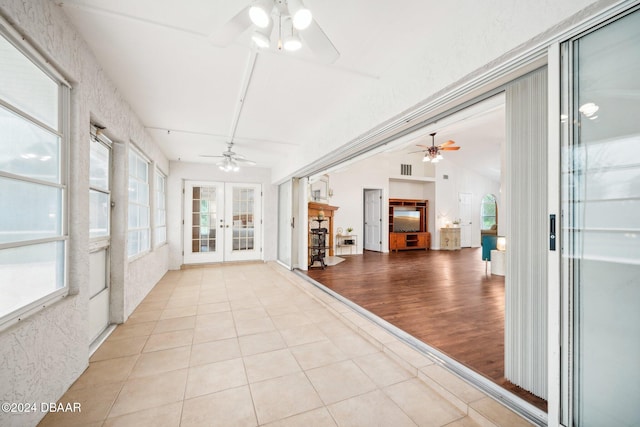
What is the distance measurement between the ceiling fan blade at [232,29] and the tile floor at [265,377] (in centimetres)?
219

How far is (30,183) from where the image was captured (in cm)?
149

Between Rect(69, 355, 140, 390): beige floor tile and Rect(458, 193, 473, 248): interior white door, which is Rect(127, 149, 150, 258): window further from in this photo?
Rect(458, 193, 473, 248): interior white door

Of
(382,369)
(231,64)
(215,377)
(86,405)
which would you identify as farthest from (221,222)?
(382,369)

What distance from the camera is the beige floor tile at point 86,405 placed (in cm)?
152

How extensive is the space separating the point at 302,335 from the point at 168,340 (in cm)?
133

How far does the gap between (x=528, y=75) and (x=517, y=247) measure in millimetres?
1019

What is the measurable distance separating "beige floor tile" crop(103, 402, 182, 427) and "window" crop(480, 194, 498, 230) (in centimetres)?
1212

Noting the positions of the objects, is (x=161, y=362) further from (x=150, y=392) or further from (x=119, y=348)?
(x=119, y=348)

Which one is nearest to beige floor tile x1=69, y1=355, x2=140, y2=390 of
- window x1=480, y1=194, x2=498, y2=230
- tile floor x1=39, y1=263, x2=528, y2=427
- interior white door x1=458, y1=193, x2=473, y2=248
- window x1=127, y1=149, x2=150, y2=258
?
tile floor x1=39, y1=263, x2=528, y2=427

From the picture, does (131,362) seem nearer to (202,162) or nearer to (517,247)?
(517,247)

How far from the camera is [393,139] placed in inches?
107

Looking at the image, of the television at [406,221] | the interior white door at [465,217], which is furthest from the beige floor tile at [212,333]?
the interior white door at [465,217]

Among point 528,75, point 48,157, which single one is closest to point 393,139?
point 528,75

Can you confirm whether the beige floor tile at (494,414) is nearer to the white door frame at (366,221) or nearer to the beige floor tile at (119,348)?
the beige floor tile at (119,348)
